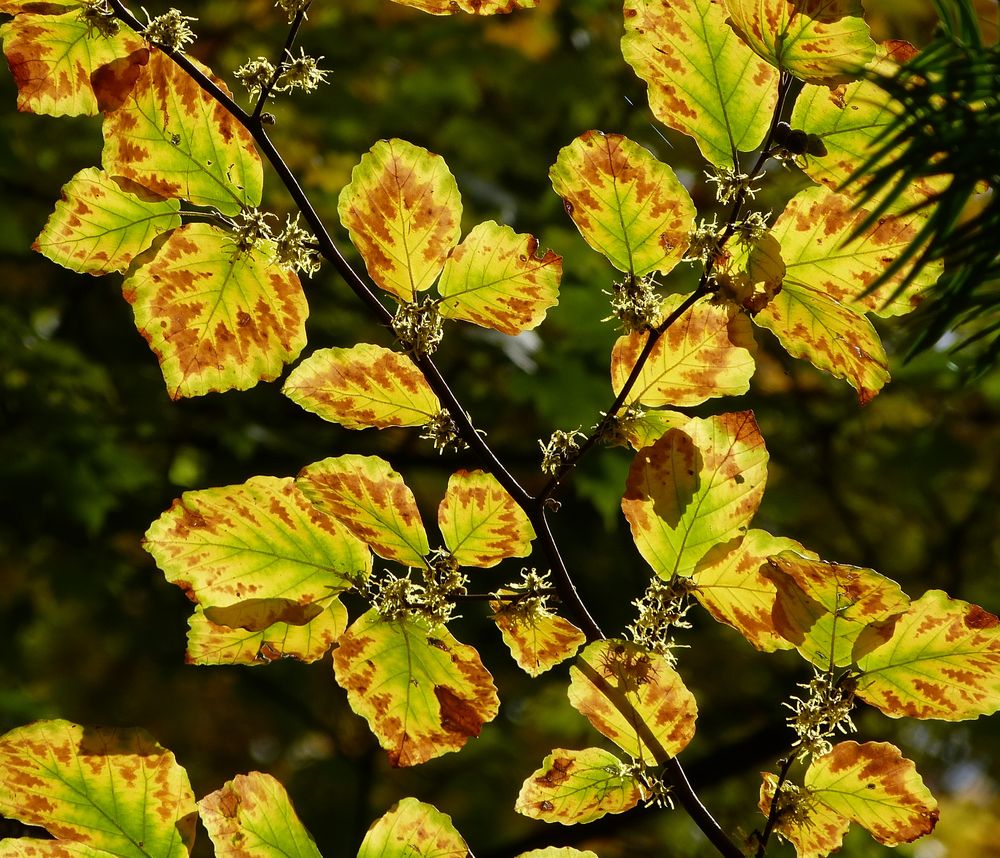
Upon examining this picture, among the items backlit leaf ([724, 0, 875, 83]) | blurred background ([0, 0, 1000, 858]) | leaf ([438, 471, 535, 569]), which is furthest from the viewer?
blurred background ([0, 0, 1000, 858])

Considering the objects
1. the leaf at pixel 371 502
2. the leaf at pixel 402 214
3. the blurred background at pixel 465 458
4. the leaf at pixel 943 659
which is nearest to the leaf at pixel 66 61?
the leaf at pixel 402 214

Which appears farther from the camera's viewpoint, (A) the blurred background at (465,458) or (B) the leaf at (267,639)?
(A) the blurred background at (465,458)

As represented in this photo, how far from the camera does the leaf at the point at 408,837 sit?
59 cm

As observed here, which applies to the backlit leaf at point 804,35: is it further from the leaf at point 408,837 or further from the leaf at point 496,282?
the leaf at point 408,837

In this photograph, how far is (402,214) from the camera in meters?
0.60

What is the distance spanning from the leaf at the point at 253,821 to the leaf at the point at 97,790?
0.03m

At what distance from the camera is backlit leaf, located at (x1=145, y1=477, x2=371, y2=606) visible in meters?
0.60

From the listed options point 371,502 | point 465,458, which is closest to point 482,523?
point 371,502

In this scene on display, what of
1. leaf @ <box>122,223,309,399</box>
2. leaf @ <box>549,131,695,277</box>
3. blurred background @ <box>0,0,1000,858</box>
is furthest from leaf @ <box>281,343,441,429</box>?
blurred background @ <box>0,0,1000,858</box>

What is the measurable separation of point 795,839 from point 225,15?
3.11 m

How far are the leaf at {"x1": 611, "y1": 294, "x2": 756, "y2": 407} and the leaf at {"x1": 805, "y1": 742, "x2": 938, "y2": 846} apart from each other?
22 cm

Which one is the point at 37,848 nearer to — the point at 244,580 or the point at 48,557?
the point at 244,580

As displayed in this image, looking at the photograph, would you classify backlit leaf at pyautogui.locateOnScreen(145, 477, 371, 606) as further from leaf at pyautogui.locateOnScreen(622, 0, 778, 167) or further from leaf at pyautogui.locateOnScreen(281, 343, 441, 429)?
leaf at pyautogui.locateOnScreen(622, 0, 778, 167)

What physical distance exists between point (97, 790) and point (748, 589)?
0.39 m
